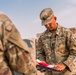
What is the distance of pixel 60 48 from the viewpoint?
17.2 feet

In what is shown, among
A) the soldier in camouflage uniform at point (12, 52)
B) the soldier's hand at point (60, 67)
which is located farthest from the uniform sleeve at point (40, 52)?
the soldier in camouflage uniform at point (12, 52)

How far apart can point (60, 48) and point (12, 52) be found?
2951 millimetres

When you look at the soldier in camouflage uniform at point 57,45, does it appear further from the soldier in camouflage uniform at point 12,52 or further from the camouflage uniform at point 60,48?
the soldier in camouflage uniform at point 12,52

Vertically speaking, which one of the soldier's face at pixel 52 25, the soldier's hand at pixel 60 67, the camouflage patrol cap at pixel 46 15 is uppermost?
the camouflage patrol cap at pixel 46 15

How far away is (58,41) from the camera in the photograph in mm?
5285

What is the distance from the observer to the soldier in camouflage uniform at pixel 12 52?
7.67ft

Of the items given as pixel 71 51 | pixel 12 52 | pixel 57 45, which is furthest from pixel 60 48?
pixel 12 52

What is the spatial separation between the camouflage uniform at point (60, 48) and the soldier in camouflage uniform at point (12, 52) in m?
2.77

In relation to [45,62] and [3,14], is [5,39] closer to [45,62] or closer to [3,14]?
[3,14]

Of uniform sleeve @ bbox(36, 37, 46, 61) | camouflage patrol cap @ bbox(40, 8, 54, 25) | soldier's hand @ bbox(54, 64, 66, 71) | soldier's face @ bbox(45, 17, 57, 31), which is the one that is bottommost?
soldier's hand @ bbox(54, 64, 66, 71)

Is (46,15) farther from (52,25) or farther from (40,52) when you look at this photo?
(40,52)

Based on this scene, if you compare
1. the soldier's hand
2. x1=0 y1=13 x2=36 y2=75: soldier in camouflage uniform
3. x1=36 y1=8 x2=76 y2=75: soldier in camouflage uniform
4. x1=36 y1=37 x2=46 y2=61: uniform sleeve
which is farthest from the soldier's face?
x1=0 y1=13 x2=36 y2=75: soldier in camouflage uniform

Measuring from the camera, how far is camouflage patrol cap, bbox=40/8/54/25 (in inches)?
205

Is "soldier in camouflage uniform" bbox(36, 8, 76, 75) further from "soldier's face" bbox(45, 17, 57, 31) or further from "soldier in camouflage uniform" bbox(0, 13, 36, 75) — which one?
"soldier in camouflage uniform" bbox(0, 13, 36, 75)
